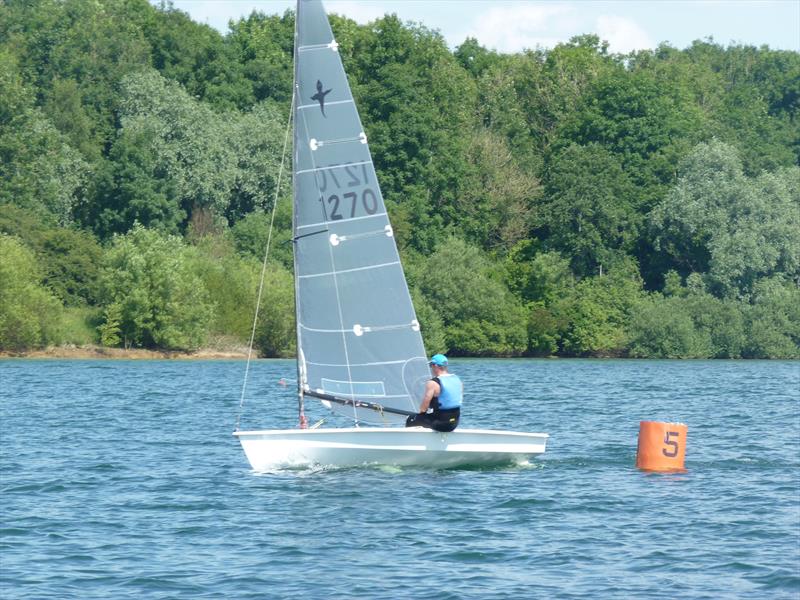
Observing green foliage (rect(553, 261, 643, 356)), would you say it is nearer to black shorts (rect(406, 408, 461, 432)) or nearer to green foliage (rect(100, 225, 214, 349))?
green foliage (rect(100, 225, 214, 349))

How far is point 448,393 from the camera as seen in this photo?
77.7ft

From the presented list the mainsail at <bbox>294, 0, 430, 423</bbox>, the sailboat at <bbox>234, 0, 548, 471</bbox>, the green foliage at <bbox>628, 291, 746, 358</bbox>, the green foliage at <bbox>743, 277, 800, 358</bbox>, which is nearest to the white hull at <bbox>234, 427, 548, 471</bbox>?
the sailboat at <bbox>234, 0, 548, 471</bbox>

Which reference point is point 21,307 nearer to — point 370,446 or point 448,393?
point 370,446

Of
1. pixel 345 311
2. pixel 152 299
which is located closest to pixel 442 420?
pixel 345 311

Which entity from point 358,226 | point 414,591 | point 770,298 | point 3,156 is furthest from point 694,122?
point 414,591

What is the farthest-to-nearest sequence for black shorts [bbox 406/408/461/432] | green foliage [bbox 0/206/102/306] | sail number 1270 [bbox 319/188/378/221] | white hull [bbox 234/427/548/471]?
green foliage [bbox 0/206/102/306]
sail number 1270 [bbox 319/188/378/221]
black shorts [bbox 406/408/461/432]
white hull [bbox 234/427/548/471]

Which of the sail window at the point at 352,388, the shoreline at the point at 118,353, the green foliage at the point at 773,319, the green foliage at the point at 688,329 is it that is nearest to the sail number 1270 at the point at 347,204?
the sail window at the point at 352,388

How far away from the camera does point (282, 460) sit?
77.9 ft

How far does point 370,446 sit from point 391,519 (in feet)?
11.0

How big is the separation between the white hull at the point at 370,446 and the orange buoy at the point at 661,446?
2575 millimetres

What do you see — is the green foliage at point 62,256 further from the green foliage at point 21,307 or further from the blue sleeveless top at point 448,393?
the blue sleeveless top at point 448,393

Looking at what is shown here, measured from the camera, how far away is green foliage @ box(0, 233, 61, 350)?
67.8 m

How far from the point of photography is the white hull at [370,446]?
23.5 metres

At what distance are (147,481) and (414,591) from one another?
9.73 metres
